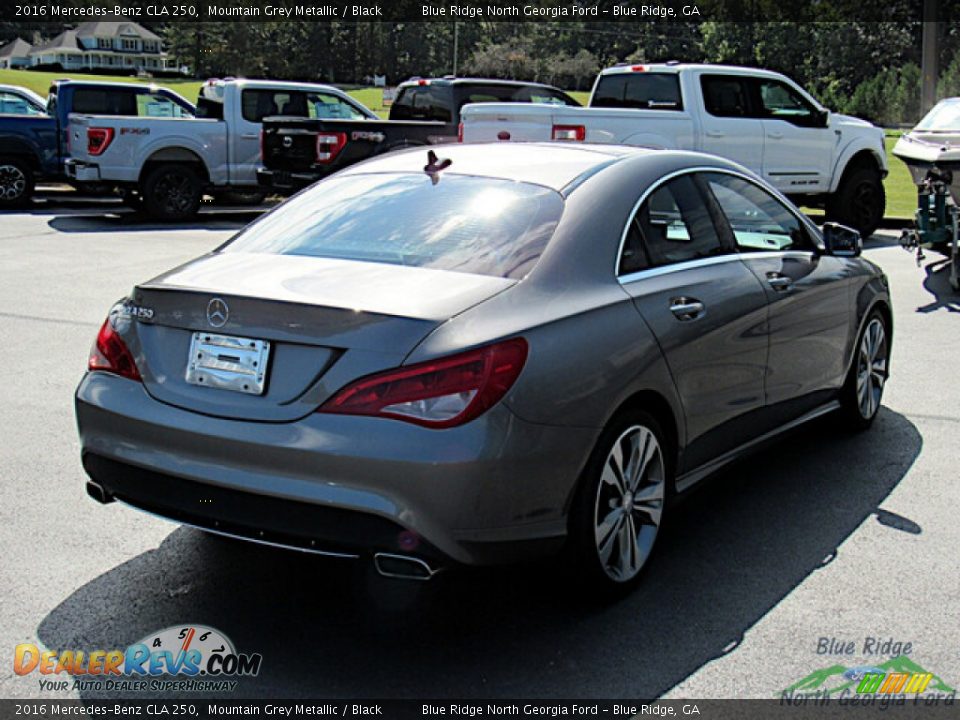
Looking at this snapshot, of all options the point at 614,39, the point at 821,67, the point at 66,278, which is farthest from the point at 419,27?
the point at 66,278

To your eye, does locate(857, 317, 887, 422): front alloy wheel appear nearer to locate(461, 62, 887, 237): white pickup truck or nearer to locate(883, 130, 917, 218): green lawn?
locate(461, 62, 887, 237): white pickup truck

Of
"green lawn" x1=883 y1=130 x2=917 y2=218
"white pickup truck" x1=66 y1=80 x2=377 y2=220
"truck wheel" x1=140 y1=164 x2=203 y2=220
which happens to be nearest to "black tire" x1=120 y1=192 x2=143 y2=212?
"white pickup truck" x1=66 y1=80 x2=377 y2=220

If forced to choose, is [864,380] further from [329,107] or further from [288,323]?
[329,107]

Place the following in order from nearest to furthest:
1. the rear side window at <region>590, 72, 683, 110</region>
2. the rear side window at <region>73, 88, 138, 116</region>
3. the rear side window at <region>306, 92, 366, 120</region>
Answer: the rear side window at <region>590, 72, 683, 110</region> → the rear side window at <region>306, 92, 366, 120</region> → the rear side window at <region>73, 88, 138, 116</region>

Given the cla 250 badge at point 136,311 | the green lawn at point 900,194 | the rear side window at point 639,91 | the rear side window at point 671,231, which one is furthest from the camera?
the green lawn at point 900,194

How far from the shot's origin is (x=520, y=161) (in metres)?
5.05

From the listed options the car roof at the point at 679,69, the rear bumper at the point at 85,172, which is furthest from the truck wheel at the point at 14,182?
the car roof at the point at 679,69

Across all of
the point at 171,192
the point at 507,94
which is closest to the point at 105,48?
the point at 171,192

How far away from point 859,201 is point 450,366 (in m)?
14.6

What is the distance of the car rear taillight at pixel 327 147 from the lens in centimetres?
1709

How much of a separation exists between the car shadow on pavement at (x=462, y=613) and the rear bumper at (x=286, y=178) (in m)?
12.3

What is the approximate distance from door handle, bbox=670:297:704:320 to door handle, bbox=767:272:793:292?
0.77m

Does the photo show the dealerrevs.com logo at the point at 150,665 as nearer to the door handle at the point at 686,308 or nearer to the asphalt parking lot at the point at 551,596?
the asphalt parking lot at the point at 551,596

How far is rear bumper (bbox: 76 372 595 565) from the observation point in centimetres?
361
